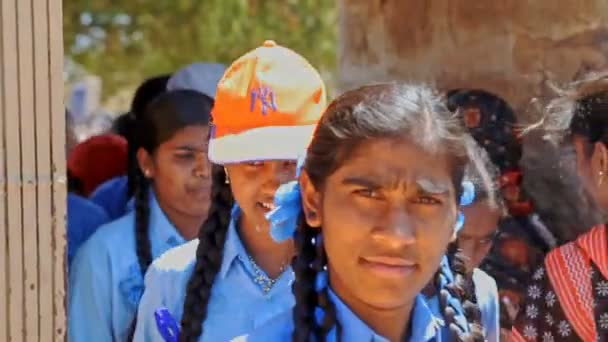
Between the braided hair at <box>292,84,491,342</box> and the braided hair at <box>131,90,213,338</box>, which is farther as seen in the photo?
the braided hair at <box>131,90,213,338</box>

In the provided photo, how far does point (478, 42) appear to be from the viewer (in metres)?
3.51

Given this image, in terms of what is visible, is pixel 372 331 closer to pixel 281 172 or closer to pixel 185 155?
pixel 281 172

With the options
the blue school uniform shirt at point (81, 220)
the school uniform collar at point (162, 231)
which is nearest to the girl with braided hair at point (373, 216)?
the school uniform collar at point (162, 231)

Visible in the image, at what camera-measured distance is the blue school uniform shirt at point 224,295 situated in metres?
2.18

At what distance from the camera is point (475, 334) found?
186 centimetres

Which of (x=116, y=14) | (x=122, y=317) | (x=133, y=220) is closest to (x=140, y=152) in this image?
(x=133, y=220)

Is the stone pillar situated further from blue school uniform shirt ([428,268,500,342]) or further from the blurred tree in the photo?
the blurred tree

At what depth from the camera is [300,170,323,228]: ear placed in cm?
178

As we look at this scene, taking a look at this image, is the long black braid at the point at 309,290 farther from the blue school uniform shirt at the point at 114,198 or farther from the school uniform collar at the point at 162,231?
the blue school uniform shirt at the point at 114,198

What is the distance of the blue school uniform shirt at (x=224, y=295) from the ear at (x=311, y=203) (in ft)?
1.35

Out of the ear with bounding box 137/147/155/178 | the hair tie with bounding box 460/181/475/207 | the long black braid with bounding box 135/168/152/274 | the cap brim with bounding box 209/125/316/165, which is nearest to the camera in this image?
the hair tie with bounding box 460/181/475/207

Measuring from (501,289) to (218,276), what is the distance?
0.91 meters

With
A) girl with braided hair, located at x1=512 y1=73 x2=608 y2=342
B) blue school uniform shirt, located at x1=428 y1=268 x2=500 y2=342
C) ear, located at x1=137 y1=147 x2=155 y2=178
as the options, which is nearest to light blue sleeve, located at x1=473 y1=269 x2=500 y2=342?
blue school uniform shirt, located at x1=428 y1=268 x2=500 y2=342

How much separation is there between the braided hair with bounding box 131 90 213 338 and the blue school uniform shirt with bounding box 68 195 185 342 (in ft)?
0.45
